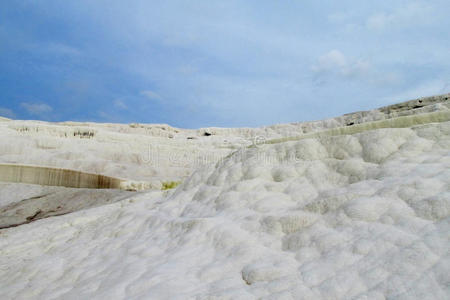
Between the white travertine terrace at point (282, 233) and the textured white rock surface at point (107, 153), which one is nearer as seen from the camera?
the white travertine terrace at point (282, 233)

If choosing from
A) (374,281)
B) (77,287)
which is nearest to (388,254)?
(374,281)

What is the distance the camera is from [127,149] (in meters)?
11.1

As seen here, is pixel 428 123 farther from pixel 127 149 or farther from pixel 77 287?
pixel 127 149

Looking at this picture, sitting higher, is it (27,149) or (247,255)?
(27,149)

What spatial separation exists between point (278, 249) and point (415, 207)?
856mm

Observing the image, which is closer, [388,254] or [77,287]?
[388,254]

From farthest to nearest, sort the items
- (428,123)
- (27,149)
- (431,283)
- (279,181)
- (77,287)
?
(27,149) → (279,181) → (428,123) → (77,287) → (431,283)

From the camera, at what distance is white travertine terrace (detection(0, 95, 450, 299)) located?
1.68 meters

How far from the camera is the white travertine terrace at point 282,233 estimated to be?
168 centimetres

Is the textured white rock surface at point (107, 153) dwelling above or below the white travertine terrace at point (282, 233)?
above

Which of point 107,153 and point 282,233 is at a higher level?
point 107,153

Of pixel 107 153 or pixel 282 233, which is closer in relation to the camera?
pixel 282 233

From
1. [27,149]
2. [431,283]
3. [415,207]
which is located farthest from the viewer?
[27,149]

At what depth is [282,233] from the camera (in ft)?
7.53
